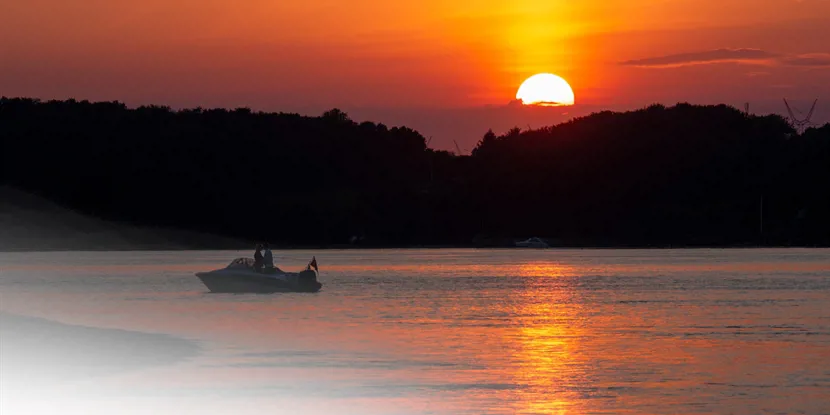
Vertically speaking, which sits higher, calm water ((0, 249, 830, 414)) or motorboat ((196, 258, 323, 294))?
motorboat ((196, 258, 323, 294))

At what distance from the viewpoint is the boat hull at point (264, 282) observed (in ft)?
251

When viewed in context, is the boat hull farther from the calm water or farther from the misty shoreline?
the misty shoreline

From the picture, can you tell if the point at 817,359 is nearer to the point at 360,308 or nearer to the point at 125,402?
the point at 125,402

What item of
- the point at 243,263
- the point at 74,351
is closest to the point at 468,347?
the point at 74,351

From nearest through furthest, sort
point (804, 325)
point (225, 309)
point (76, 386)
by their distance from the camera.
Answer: point (76, 386) < point (804, 325) < point (225, 309)

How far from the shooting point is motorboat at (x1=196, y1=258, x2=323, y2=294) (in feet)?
251

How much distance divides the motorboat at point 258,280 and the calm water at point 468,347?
0.89 metres

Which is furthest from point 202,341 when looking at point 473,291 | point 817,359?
point 473,291

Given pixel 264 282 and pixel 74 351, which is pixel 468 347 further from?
pixel 264 282

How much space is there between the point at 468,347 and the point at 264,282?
106 ft

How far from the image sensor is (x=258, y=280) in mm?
76438

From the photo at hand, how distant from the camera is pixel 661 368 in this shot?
38906mm

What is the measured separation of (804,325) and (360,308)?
2179 centimetres

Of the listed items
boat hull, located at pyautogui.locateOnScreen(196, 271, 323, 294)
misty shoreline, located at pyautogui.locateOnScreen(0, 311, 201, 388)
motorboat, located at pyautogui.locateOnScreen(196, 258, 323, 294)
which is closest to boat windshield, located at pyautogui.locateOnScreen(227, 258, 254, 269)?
motorboat, located at pyautogui.locateOnScreen(196, 258, 323, 294)
